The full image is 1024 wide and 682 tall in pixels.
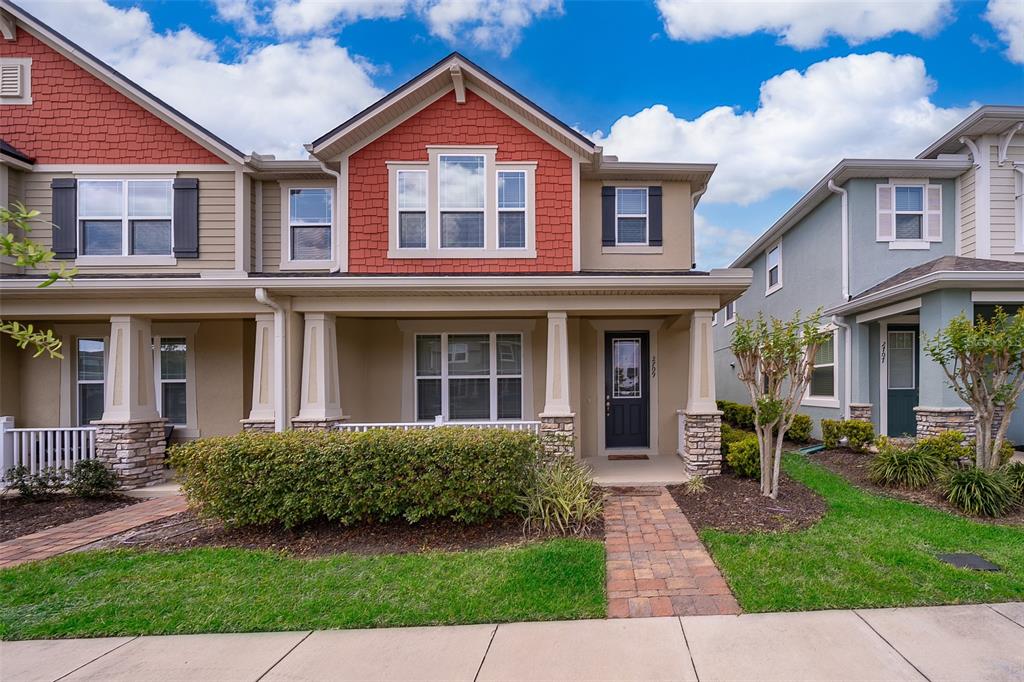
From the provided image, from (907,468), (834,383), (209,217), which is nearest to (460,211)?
(209,217)

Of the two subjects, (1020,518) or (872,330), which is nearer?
(1020,518)

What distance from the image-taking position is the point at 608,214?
9062mm

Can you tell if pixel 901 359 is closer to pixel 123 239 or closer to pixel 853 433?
pixel 853 433

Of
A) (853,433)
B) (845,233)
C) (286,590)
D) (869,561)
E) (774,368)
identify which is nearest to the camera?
(286,590)

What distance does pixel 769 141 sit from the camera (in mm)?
19266

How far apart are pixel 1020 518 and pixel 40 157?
616 inches

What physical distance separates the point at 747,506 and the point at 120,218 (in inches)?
440

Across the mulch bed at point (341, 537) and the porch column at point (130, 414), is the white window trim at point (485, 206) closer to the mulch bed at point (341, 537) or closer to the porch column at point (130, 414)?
the porch column at point (130, 414)

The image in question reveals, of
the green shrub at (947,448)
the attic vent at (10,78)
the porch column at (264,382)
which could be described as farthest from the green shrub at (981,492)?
the attic vent at (10,78)

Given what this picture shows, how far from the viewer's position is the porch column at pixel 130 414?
7.37 metres

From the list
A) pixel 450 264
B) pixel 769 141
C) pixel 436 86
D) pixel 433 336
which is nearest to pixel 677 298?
pixel 450 264

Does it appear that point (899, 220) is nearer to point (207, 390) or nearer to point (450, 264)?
point (450, 264)

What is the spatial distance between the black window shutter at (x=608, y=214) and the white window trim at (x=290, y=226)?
5062 millimetres

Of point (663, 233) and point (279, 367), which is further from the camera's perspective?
point (663, 233)
